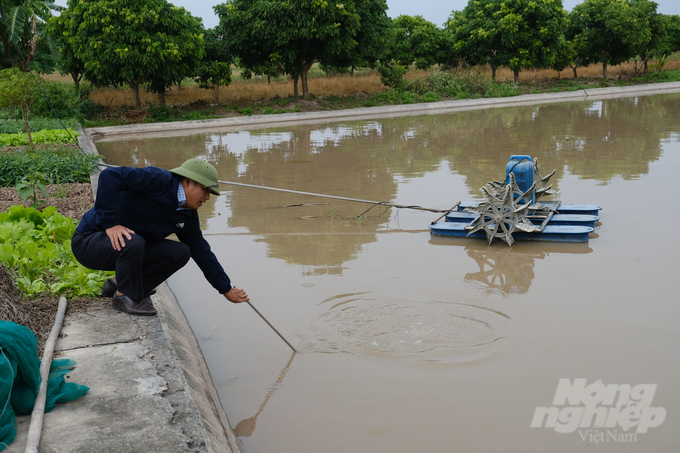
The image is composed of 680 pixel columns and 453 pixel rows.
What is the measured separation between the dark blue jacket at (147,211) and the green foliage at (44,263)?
65 centimetres

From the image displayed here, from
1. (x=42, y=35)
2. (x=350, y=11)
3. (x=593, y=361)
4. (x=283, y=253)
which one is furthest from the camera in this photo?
(x=42, y=35)

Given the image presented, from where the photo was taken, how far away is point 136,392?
2.97 metres

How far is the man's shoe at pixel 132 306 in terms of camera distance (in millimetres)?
4020

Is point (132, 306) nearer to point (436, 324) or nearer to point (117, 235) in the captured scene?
point (117, 235)

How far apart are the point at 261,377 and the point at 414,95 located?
1098 inches

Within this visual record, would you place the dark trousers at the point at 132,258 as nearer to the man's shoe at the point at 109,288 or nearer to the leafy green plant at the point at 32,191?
the man's shoe at the point at 109,288

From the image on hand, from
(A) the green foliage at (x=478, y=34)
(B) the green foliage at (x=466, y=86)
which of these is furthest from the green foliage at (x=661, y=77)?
(B) the green foliage at (x=466, y=86)

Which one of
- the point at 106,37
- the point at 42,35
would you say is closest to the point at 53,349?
the point at 106,37

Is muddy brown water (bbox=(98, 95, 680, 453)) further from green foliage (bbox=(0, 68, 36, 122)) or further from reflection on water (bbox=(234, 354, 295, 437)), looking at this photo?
green foliage (bbox=(0, 68, 36, 122))

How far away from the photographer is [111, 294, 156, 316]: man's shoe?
402 cm

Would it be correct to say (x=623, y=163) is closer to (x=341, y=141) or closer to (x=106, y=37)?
(x=341, y=141)

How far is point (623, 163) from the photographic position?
11.1 metres

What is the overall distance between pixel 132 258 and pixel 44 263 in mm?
1345

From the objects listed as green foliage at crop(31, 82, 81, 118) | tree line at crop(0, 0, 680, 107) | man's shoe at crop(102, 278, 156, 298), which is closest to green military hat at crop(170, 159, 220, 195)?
man's shoe at crop(102, 278, 156, 298)
